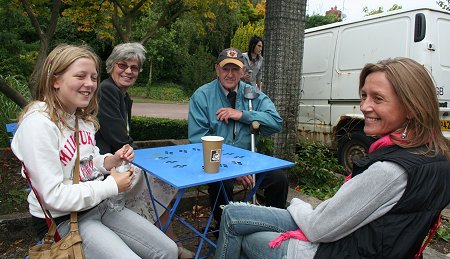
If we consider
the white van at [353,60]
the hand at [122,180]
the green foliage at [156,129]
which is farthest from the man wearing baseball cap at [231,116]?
the green foliage at [156,129]

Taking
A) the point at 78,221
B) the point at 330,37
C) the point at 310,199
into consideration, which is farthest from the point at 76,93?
the point at 330,37

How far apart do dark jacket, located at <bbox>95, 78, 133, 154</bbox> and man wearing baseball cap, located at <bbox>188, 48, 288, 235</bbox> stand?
2.01 ft

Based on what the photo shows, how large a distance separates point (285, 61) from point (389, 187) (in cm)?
272

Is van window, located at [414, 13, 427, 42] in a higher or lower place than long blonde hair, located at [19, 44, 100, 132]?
higher

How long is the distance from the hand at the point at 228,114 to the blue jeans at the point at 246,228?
1035 millimetres

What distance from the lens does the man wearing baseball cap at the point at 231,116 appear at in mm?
2764

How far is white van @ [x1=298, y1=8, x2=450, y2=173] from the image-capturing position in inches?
175

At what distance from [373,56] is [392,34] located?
361 millimetres

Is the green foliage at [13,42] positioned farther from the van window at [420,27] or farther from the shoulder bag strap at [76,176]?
the van window at [420,27]

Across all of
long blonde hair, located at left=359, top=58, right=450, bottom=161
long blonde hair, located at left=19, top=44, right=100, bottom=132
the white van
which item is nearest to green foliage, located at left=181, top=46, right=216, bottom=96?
the white van

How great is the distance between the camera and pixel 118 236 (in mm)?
1759

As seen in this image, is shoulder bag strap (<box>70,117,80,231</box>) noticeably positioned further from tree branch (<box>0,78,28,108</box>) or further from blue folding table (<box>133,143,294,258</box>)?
tree branch (<box>0,78,28,108</box>)

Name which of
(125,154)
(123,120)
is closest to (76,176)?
(125,154)

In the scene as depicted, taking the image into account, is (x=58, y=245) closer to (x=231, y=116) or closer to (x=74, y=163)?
(x=74, y=163)
